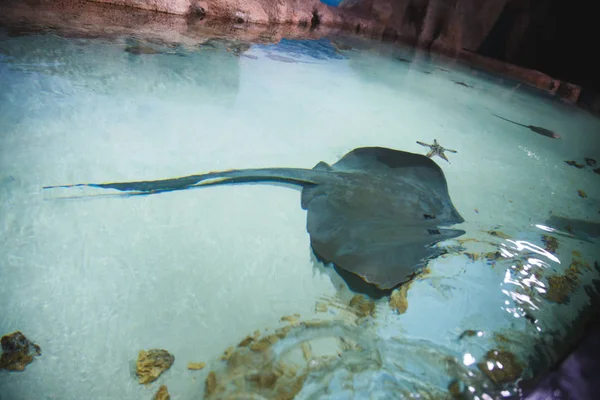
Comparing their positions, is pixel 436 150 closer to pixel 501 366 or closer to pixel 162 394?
pixel 501 366

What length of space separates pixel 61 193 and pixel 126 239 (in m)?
0.73

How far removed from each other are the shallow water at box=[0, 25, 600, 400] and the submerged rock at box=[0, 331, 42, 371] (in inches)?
1.4

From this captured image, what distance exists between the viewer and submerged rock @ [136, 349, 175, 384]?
1.38 meters

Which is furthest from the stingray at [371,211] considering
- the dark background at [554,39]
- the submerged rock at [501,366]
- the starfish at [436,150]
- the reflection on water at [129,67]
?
the dark background at [554,39]

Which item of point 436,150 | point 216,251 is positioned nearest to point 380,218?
point 216,251

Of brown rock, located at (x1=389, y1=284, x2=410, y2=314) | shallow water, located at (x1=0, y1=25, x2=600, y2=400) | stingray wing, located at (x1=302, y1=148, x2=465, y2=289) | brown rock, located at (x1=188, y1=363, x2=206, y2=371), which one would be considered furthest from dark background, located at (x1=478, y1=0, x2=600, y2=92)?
brown rock, located at (x1=188, y1=363, x2=206, y2=371)

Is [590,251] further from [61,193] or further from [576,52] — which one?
[576,52]

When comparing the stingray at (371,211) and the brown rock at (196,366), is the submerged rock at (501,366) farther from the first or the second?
the brown rock at (196,366)

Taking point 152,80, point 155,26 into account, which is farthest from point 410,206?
point 155,26

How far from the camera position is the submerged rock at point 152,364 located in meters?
1.38

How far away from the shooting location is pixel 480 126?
5.93 m

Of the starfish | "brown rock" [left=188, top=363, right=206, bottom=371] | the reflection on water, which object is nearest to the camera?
"brown rock" [left=188, top=363, right=206, bottom=371]

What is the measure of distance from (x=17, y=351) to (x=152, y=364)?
0.58 m

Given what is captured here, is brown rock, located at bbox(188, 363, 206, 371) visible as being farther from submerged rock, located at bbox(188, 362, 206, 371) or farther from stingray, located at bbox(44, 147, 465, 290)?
stingray, located at bbox(44, 147, 465, 290)
